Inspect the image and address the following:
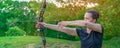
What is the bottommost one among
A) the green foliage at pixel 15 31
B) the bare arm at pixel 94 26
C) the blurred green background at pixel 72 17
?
the green foliage at pixel 15 31

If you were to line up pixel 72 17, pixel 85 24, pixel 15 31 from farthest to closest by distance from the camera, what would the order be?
pixel 15 31 → pixel 72 17 → pixel 85 24

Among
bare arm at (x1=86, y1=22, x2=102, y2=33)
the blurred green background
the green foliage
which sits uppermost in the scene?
bare arm at (x1=86, y1=22, x2=102, y2=33)

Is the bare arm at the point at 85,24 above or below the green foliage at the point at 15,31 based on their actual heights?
above

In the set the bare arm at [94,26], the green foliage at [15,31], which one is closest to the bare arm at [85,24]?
the bare arm at [94,26]

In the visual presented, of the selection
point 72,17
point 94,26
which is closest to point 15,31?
point 72,17

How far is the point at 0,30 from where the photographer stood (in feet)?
81.8

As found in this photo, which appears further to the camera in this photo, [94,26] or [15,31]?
[15,31]

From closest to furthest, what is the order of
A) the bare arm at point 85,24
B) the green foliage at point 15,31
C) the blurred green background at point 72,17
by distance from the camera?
the bare arm at point 85,24, the blurred green background at point 72,17, the green foliage at point 15,31

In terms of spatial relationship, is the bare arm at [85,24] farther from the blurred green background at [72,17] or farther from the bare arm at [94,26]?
the blurred green background at [72,17]

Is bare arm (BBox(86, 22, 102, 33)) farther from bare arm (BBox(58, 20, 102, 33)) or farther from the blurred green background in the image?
the blurred green background

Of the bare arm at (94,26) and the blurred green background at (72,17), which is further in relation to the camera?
the blurred green background at (72,17)

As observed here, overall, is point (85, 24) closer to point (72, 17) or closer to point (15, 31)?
point (72, 17)

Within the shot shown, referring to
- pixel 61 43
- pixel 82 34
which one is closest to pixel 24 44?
pixel 61 43

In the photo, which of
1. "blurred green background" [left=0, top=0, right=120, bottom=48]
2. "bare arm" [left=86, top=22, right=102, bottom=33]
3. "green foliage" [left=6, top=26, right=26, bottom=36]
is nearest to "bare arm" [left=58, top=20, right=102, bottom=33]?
"bare arm" [left=86, top=22, right=102, bottom=33]
